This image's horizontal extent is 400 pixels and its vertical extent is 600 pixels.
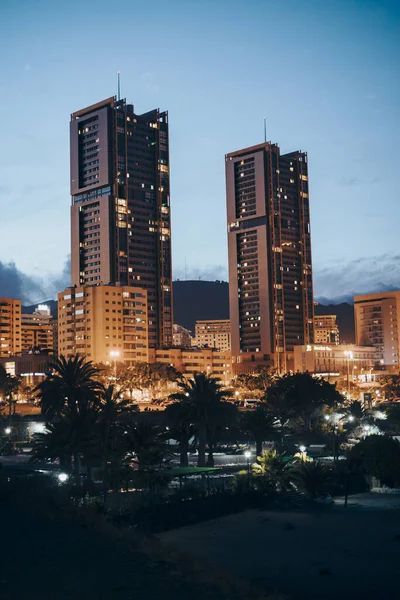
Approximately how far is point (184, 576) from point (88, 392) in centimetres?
5105

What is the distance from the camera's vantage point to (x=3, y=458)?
272ft

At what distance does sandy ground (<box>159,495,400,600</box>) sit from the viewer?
32.2m

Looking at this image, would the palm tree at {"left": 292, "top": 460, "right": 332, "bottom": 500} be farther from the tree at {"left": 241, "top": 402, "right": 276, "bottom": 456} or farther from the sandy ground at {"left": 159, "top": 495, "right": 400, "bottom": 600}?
the tree at {"left": 241, "top": 402, "right": 276, "bottom": 456}

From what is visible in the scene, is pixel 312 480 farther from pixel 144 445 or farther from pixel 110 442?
pixel 110 442

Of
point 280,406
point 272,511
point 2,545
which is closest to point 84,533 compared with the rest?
point 2,545

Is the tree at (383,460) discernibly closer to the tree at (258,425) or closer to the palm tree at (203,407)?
the palm tree at (203,407)

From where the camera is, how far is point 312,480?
56.3m

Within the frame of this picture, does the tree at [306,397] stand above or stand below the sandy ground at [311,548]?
above

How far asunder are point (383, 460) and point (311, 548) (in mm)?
23070

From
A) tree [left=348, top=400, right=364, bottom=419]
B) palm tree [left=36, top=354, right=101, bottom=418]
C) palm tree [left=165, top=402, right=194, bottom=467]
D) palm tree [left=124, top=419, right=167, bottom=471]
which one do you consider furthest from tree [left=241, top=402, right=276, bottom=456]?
tree [left=348, top=400, right=364, bottom=419]

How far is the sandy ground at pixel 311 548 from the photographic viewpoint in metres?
32.2

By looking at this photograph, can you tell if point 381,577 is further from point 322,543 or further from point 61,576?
point 61,576

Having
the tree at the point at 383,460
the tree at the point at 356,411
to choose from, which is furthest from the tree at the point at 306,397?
the tree at the point at 383,460

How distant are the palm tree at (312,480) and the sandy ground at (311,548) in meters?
3.84
